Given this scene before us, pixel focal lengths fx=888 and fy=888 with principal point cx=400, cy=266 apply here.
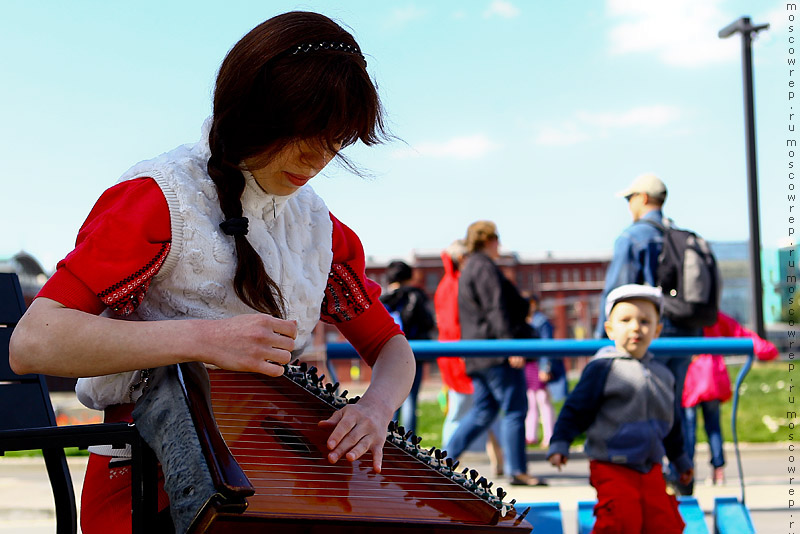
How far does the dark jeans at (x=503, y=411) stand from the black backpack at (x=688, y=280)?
3.81 ft

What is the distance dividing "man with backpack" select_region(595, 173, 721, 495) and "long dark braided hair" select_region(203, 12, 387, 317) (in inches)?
153

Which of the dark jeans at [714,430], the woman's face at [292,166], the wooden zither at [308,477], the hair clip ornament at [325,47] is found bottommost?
the dark jeans at [714,430]

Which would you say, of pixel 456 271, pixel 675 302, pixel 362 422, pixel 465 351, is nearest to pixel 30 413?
pixel 362 422

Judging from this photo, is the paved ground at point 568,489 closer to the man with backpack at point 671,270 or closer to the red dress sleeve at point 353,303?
the man with backpack at point 671,270

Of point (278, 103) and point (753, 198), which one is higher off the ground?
point (753, 198)

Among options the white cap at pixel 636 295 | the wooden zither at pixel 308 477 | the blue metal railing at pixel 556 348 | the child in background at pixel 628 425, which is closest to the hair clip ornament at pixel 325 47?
the wooden zither at pixel 308 477

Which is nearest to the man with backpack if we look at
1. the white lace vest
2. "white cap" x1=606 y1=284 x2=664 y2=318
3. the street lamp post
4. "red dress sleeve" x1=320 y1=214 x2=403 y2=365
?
"white cap" x1=606 y1=284 x2=664 y2=318

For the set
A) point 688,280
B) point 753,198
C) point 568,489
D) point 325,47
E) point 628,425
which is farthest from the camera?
point 753,198

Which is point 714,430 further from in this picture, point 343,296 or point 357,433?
point 357,433

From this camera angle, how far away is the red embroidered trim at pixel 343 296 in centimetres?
185

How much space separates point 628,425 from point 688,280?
75.8 inches

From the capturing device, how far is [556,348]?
440cm

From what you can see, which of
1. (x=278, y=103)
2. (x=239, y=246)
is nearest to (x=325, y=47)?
(x=278, y=103)

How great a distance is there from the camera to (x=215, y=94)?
5.16ft
